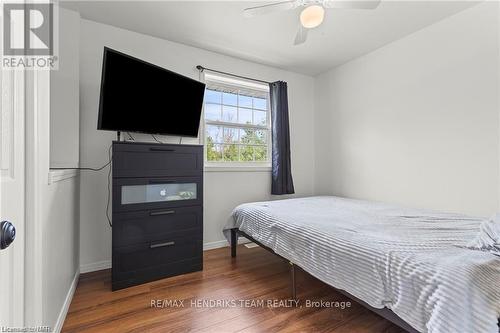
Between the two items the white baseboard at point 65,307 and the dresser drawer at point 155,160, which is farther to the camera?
the dresser drawer at point 155,160

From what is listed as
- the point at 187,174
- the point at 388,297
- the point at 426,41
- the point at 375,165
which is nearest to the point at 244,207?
the point at 187,174

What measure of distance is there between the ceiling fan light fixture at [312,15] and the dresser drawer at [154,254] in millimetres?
2145

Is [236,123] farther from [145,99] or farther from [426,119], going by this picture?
[426,119]

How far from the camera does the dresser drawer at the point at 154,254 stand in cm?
191

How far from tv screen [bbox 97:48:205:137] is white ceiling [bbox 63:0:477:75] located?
0.60m

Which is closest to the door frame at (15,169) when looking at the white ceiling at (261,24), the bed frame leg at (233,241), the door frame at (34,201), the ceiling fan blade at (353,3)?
the door frame at (34,201)

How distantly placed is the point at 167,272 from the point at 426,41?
354cm

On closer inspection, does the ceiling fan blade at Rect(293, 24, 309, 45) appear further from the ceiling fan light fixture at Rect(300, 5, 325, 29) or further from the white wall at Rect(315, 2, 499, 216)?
the white wall at Rect(315, 2, 499, 216)

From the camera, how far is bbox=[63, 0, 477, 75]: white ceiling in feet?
6.84

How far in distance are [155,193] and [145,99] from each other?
2.90 feet

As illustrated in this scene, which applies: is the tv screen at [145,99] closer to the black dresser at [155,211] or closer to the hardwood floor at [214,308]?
the black dresser at [155,211]

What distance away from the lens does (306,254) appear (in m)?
1.60

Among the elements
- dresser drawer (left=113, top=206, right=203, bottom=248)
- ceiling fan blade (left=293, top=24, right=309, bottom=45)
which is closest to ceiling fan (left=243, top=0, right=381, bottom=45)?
ceiling fan blade (left=293, top=24, right=309, bottom=45)

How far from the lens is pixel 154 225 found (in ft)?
6.79
